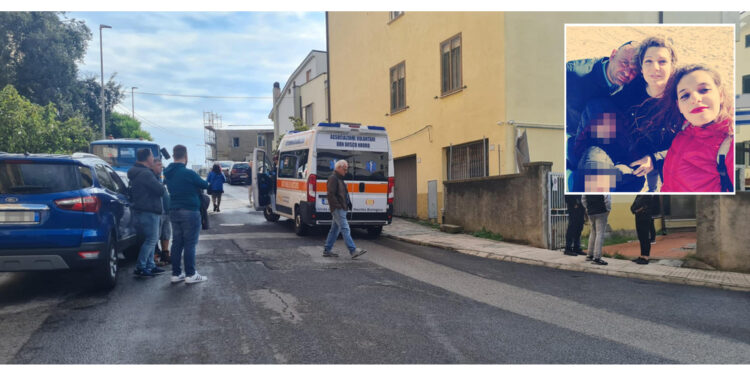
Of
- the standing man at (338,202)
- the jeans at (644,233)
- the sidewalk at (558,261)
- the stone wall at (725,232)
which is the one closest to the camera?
the sidewalk at (558,261)

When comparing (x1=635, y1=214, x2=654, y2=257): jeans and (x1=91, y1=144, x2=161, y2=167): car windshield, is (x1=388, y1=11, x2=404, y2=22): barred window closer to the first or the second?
(x1=91, y1=144, x2=161, y2=167): car windshield

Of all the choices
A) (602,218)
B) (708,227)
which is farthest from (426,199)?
(708,227)

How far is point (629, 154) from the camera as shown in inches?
395

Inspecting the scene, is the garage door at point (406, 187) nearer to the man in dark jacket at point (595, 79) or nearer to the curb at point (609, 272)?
the curb at point (609, 272)

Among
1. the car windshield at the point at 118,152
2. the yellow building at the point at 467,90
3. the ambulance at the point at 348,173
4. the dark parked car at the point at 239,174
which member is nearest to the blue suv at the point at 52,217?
the ambulance at the point at 348,173

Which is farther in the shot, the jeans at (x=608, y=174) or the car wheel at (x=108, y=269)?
the jeans at (x=608, y=174)

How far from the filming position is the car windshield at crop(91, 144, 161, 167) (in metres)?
19.0

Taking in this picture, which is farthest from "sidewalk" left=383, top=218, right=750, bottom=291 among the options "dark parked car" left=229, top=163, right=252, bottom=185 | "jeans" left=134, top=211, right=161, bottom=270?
"dark parked car" left=229, top=163, right=252, bottom=185

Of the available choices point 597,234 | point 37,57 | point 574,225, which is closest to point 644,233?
point 597,234

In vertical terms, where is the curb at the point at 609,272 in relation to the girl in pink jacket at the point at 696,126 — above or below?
below

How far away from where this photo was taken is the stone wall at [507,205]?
1084 centimetres

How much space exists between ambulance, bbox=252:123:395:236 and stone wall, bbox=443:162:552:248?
6.92ft

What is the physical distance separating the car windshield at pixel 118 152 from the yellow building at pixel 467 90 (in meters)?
9.20

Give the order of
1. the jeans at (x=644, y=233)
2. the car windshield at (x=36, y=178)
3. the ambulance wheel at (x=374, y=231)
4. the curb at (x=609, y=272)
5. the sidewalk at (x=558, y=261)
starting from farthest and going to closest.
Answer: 1. the ambulance wheel at (x=374, y=231)
2. the jeans at (x=644, y=233)
3. the sidewalk at (x=558, y=261)
4. the curb at (x=609, y=272)
5. the car windshield at (x=36, y=178)
